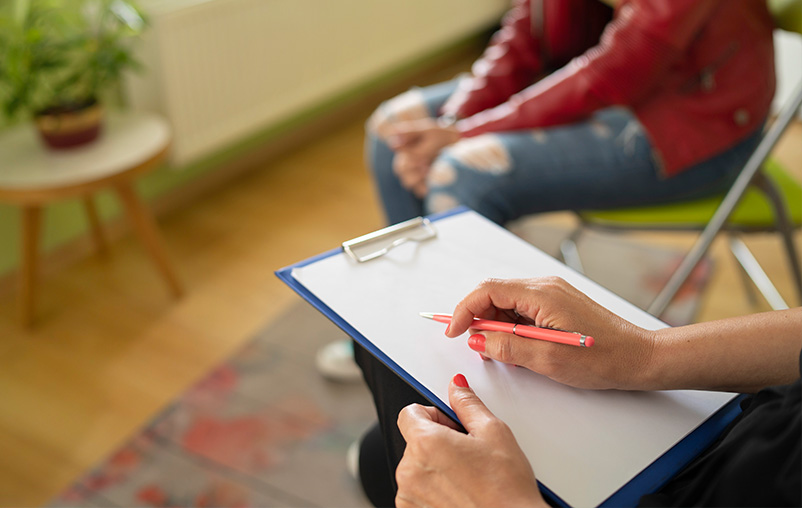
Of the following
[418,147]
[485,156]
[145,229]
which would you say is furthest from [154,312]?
[485,156]

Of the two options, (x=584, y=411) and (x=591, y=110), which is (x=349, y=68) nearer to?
(x=591, y=110)

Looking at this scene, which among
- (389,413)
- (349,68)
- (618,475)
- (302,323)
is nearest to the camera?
(618,475)

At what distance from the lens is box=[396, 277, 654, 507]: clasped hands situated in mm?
458

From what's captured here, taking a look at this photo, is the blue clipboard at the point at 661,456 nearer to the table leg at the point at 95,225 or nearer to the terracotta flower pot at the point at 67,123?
the terracotta flower pot at the point at 67,123

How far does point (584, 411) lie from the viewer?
525 mm

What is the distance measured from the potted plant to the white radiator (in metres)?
0.19

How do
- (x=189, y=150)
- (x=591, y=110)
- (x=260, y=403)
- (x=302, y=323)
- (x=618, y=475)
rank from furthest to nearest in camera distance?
(x=189, y=150), (x=302, y=323), (x=260, y=403), (x=591, y=110), (x=618, y=475)

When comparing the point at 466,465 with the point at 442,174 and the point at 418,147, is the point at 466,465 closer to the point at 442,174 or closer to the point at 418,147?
the point at 442,174

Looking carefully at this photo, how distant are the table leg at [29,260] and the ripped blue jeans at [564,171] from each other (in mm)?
966

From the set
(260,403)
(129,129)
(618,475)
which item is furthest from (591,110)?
(129,129)

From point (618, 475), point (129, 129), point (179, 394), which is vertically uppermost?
A: point (618, 475)

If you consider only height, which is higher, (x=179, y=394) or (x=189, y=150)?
(x=189, y=150)

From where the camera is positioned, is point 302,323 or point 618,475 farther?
point 302,323

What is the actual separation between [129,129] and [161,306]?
45 cm
